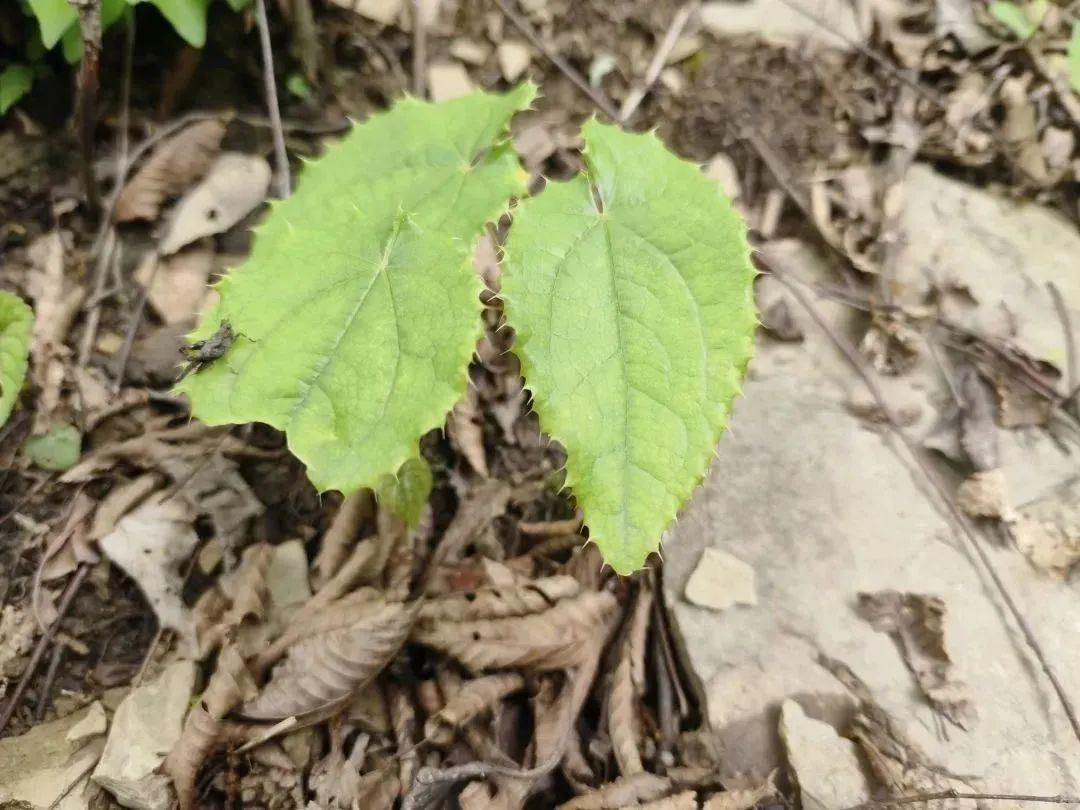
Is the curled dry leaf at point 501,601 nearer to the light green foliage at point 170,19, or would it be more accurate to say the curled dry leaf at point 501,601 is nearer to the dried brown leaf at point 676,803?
the dried brown leaf at point 676,803

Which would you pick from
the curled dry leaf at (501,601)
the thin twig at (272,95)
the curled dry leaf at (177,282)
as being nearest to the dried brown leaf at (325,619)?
the curled dry leaf at (501,601)

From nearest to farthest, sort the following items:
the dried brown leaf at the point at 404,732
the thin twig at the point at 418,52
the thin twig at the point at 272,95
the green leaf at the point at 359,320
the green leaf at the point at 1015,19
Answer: the green leaf at the point at 359,320 → the dried brown leaf at the point at 404,732 → the thin twig at the point at 272,95 → the thin twig at the point at 418,52 → the green leaf at the point at 1015,19

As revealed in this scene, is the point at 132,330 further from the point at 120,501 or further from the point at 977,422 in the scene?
the point at 977,422

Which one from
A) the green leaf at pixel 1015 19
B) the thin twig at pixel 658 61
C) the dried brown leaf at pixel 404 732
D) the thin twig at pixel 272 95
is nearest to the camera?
the dried brown leaf at pixel 404 732

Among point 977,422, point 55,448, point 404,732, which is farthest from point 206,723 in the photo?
point 977,422

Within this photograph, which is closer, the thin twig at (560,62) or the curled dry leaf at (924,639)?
the curled dry leaf at (924,639)

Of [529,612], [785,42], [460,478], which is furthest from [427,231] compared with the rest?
[785,42]
